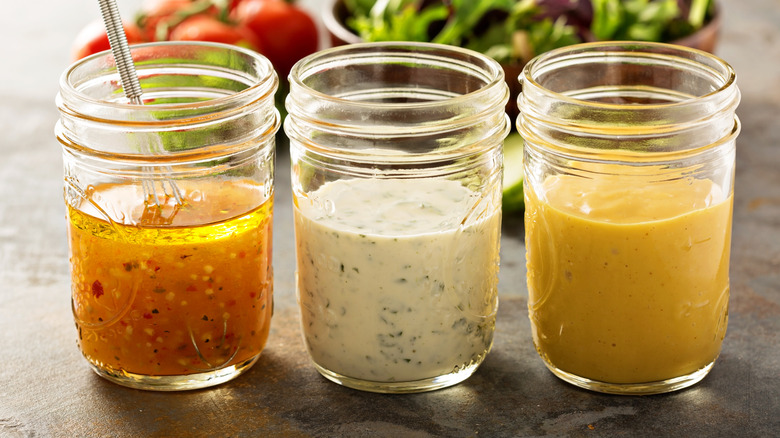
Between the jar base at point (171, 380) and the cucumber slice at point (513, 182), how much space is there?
0.69m

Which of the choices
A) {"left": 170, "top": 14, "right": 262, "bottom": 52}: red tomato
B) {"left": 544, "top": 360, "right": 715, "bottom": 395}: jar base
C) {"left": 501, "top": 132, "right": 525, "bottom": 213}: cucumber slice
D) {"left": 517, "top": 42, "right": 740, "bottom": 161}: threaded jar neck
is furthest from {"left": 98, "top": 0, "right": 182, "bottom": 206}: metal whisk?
{"left": 170, "top": 14, "right": 262, "bottom": 52}: red tomato

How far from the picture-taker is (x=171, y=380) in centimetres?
133

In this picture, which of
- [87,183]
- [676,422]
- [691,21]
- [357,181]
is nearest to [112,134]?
[87,183]

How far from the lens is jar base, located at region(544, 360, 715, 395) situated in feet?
4.29

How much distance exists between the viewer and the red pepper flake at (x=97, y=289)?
130 centimetres

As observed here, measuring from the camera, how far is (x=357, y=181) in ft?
4.29

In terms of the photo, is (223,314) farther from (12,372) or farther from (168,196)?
(12,372)

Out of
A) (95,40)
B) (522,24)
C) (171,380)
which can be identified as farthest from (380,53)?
(95,40)

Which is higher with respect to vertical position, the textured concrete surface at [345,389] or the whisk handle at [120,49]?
the whisk handle at [120,49]

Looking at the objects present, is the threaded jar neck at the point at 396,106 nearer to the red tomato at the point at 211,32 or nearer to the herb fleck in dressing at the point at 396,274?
the herb fleck in dressing at the point at 396,274

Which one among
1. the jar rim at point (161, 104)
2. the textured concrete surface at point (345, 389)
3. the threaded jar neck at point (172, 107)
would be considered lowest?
the textured concrete surface at point (345, 389)

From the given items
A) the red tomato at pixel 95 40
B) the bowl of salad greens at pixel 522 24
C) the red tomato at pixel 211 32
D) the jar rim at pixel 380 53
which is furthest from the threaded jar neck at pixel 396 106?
the red tomato at pixel 95 40

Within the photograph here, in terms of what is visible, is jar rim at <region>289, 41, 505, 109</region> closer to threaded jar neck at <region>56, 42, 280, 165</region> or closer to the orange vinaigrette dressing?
threaded jar neck at <region>56, 42, 280, 165</region>

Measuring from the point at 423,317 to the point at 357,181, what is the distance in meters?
0.20
